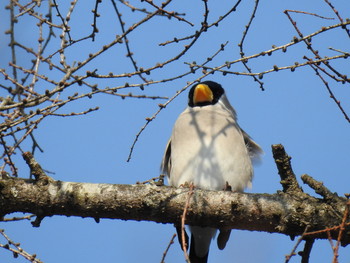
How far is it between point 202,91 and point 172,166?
3.85 feet

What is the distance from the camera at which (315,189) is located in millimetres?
3371

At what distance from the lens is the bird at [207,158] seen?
15.0ft

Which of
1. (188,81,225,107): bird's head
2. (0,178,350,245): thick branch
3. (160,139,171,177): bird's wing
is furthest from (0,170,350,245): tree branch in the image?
(188,81,225,107): bird's head

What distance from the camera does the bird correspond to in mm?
4559

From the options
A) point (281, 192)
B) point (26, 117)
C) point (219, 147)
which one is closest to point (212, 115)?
point (219, 147)

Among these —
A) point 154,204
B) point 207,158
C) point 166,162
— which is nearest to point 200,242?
point 207,158

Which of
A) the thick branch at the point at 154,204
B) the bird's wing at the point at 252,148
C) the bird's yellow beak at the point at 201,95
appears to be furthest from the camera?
the bird's yellow beak at the point at 201,95

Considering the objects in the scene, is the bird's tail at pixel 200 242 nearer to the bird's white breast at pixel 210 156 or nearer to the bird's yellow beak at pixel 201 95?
the bird's white breast at pixel 210 156

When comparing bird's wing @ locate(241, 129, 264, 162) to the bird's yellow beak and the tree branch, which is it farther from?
the tree branch

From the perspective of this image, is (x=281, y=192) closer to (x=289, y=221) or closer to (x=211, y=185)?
(x=289, y=221)

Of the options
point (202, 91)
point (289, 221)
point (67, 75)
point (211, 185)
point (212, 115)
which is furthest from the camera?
point (202, 91)

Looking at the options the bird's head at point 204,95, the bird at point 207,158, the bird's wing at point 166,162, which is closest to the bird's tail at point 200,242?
the bird at point 207,158

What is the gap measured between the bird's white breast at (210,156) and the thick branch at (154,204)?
3.63 ft

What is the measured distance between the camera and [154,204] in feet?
11.1
